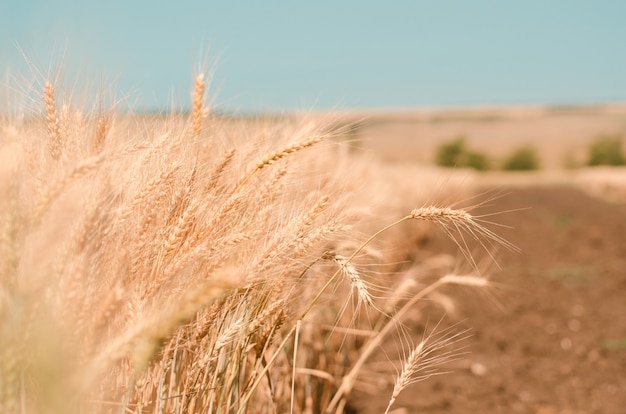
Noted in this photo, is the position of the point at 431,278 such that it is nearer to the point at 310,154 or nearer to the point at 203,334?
the point at 310,154

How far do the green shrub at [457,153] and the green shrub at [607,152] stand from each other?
11264 millimetres

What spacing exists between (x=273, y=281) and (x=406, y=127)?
78.9 metres

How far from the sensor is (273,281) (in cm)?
148

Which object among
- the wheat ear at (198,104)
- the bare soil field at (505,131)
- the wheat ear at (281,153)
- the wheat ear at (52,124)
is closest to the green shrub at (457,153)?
the bare soil field at (505,131)

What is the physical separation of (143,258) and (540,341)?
4.91 meters

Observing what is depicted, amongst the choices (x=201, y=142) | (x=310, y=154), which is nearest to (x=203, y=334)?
(x=201, y=142)

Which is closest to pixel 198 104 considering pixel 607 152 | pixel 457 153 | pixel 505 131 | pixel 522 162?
pixel 457 153

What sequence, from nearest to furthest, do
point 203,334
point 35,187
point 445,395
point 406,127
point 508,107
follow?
point 35,187
point 203,334
point 445,395
point 406,127
point 508,107

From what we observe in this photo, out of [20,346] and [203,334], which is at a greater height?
[20,346]

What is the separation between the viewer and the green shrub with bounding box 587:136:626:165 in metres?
55.1

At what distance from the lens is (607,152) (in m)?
55.8

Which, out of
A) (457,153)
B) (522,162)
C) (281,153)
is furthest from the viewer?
(522,162)

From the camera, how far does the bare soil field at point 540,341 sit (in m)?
3.96

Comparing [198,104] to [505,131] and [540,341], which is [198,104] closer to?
[540,341]
